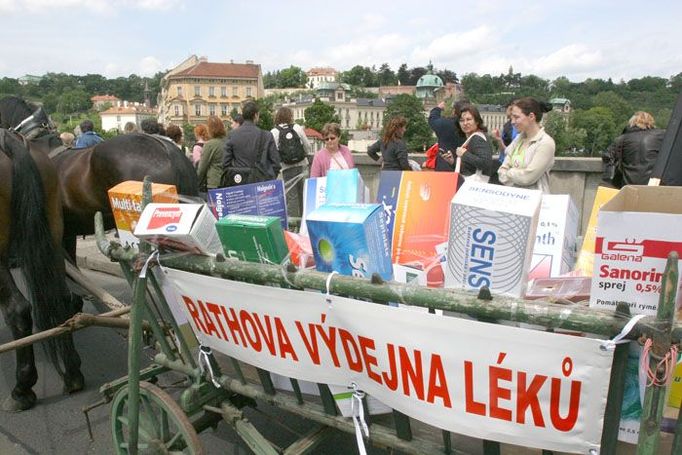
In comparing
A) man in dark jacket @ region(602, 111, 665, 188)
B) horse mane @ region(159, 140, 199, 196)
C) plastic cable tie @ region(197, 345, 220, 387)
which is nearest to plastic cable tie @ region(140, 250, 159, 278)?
plastic cable tie @ region(197, 345, 220, 387)

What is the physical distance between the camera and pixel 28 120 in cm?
514

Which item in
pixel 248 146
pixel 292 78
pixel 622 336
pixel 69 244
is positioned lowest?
pixel 69 244

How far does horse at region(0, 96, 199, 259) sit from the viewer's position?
178 inches

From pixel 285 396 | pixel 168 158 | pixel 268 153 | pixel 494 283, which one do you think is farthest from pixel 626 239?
pixel 268 153

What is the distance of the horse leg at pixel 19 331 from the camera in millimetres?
3574

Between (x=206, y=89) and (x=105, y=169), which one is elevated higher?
(x=206, y=89)

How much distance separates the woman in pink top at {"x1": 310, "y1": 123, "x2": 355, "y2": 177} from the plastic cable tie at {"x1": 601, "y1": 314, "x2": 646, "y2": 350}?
5.13 meters

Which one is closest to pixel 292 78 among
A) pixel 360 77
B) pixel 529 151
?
pixel 360 77

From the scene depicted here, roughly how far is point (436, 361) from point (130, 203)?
1.66 metres

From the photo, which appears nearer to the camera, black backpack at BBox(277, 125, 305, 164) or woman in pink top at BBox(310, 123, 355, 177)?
woman in pink top at BBox(310, 123, 355, 177)

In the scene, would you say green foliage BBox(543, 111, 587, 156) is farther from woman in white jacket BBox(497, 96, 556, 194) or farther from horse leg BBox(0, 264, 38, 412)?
horse leg BBox(0, 264, 38, 412)

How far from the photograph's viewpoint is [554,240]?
2150 mm

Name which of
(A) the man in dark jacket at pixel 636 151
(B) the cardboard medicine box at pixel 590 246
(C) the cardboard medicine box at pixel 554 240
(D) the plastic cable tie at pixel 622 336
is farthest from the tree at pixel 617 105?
(D) the plastic cable tie at pixel 622 336

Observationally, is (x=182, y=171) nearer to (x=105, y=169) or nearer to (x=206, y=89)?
(x=105, y=169)
